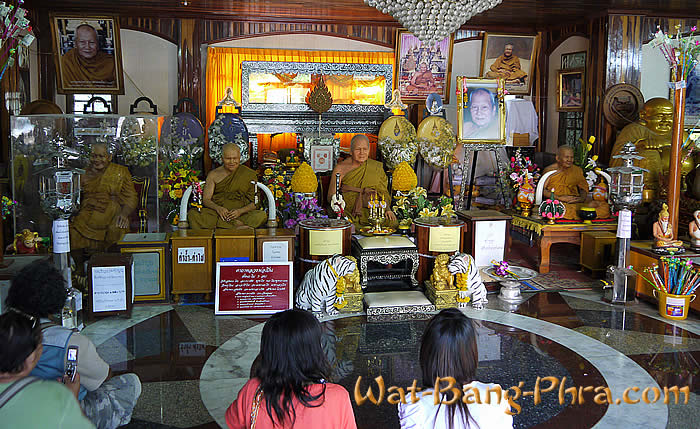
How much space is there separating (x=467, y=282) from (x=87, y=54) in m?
7.18

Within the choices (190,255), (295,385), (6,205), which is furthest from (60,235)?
(295,385)

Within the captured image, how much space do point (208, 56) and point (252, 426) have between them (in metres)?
9.02

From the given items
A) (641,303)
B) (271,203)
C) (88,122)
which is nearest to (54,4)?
(88,122)

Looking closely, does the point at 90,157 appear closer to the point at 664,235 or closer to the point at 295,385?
the point at 295,385

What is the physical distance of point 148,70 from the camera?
399 inches

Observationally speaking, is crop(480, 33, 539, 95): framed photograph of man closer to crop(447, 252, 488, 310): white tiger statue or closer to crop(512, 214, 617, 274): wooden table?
crop(512, 214, 617, 274): wooden table

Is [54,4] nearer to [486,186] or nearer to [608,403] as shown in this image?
[486,186]

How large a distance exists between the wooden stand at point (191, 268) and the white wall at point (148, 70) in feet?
16.7

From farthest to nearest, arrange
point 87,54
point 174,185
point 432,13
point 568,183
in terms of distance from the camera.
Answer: point 87,54
point 568,183
point 174,185
point 432,13

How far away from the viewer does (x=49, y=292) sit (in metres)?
2.81

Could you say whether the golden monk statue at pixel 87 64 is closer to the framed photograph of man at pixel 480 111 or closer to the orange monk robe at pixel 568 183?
the framed photograph of man at pixel 480 111

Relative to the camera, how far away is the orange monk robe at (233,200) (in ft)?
22.4

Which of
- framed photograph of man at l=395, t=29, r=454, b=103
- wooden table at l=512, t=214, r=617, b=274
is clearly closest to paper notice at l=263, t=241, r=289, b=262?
wooden table at l=512, t=214, r=617, b=274

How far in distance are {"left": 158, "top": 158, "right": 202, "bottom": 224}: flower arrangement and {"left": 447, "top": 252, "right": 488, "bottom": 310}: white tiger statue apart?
10.4 feet
